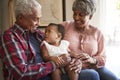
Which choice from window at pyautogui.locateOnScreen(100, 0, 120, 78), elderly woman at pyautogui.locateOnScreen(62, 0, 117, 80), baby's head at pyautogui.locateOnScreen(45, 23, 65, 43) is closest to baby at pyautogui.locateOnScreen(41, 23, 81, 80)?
baby's head at pyautogui.locateOnScreen(45, 23, 65, 43)

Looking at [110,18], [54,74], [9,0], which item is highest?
[9,0]

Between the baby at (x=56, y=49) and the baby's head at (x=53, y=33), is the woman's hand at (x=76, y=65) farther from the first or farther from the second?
the baby's head at (x=53, y=33)

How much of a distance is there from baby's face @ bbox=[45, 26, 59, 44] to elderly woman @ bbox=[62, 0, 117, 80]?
144mm

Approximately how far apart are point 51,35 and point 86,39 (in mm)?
298

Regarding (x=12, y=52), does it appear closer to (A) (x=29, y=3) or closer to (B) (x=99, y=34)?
(A) (x=29, y=3)

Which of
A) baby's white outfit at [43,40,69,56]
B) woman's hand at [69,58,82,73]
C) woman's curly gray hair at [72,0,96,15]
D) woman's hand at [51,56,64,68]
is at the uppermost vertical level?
woman's curly gray hair at [72,0,96,15]

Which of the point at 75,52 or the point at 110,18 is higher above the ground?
the point at 110,18

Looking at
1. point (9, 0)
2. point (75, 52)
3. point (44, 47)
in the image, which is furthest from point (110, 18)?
point (9, 0)

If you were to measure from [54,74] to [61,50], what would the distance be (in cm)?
18

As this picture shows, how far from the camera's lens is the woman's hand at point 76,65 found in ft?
5.51

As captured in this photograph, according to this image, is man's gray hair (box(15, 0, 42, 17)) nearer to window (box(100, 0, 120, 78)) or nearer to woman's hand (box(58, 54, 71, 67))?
woman's hand (box(58, 54, 71, 67))

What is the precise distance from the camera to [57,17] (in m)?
2.78

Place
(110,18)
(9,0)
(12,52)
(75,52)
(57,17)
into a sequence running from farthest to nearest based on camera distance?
1. (9,0)
2. (57,17)
3. (110,18)
4. (75,52)
5. (12,52)

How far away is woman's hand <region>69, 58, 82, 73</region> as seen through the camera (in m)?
1.68
